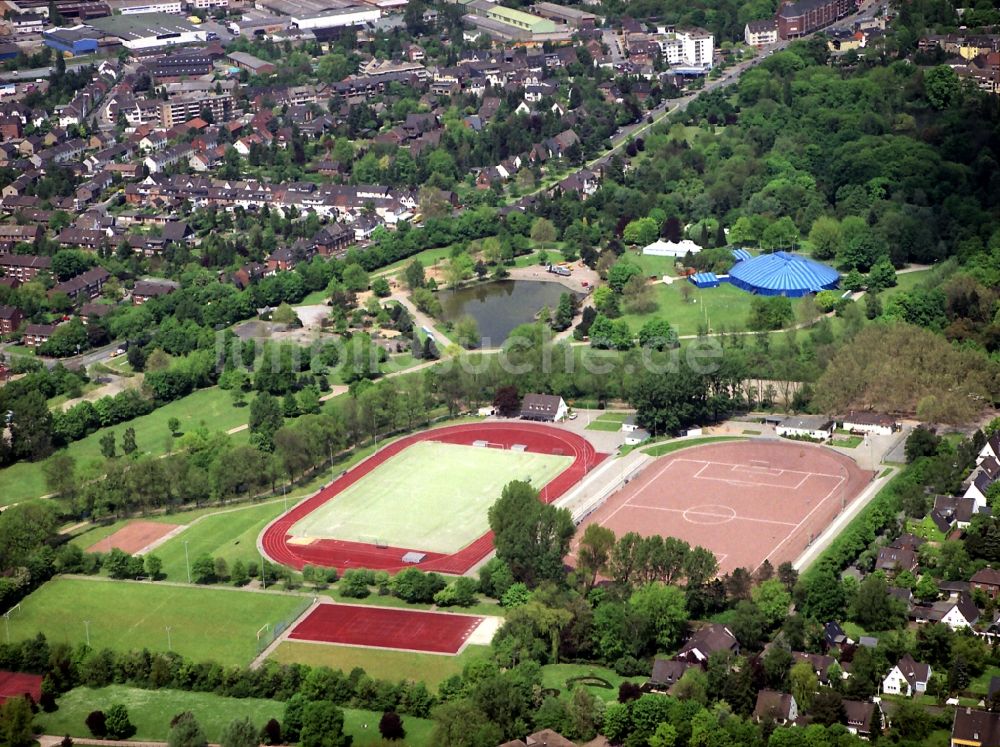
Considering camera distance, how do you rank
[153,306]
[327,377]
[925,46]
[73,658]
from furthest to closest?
1. [925,46]
2. [153,306]
3. [327,377]
4. [73,658]

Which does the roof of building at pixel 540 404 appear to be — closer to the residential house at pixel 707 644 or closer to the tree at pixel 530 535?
the tree at pixel 530 535

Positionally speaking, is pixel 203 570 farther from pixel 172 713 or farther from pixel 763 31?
pixel 763 31

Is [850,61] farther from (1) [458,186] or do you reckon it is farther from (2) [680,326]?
(2) [680,326]

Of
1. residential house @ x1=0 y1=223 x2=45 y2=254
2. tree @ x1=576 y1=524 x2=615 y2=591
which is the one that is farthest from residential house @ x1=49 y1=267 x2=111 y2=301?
tree @ x1=576 y1=524 x2=615 y2=591

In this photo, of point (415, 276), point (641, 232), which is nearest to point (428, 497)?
point (415, 276)

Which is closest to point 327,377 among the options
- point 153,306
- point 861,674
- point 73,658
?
point 153,306

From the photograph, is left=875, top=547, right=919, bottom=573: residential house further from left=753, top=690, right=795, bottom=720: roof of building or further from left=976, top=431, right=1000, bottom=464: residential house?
left=753, top=690, right=795, bottom=720: roof of building
